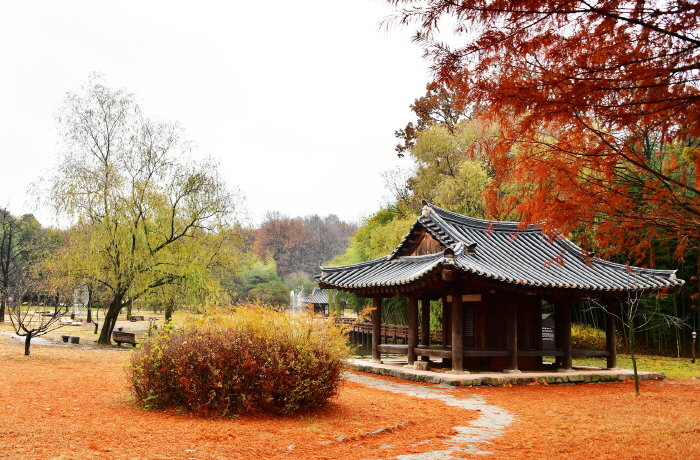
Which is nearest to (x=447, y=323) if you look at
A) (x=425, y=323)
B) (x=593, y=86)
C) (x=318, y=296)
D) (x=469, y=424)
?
(x=425, y=323)

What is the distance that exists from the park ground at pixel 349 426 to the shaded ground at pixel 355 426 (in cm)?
1

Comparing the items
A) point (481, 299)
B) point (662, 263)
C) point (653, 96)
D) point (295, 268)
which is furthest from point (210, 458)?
point (295, 268)

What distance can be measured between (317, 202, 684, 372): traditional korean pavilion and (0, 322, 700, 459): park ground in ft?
8.51

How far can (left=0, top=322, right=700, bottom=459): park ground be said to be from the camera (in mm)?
6109

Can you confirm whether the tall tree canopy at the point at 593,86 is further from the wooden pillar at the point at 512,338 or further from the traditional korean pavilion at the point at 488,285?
the wooden pillar at the point at 512,338

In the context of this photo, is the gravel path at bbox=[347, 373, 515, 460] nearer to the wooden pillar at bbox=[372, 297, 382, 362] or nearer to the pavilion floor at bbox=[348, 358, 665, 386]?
the pavilion floor at bbox=[348, 358, 665, 386]

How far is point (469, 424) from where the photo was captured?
8.41 m

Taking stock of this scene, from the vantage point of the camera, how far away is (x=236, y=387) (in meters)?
7.97

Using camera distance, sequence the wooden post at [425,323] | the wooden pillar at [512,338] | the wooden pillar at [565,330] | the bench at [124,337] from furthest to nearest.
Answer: the bench at [124,337] < the wooden post at [425,323] < the wooden pillar at [565,330] < the wooden pillar at [512,338]

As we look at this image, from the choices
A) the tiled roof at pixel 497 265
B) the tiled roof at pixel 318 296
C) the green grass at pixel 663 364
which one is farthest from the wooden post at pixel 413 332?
the tiled roof at pixel 318 296

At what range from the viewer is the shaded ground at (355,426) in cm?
612

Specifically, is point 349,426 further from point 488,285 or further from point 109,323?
point 109,323

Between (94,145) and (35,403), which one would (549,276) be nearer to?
(35,403)

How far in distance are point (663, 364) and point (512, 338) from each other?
9.14 meters
